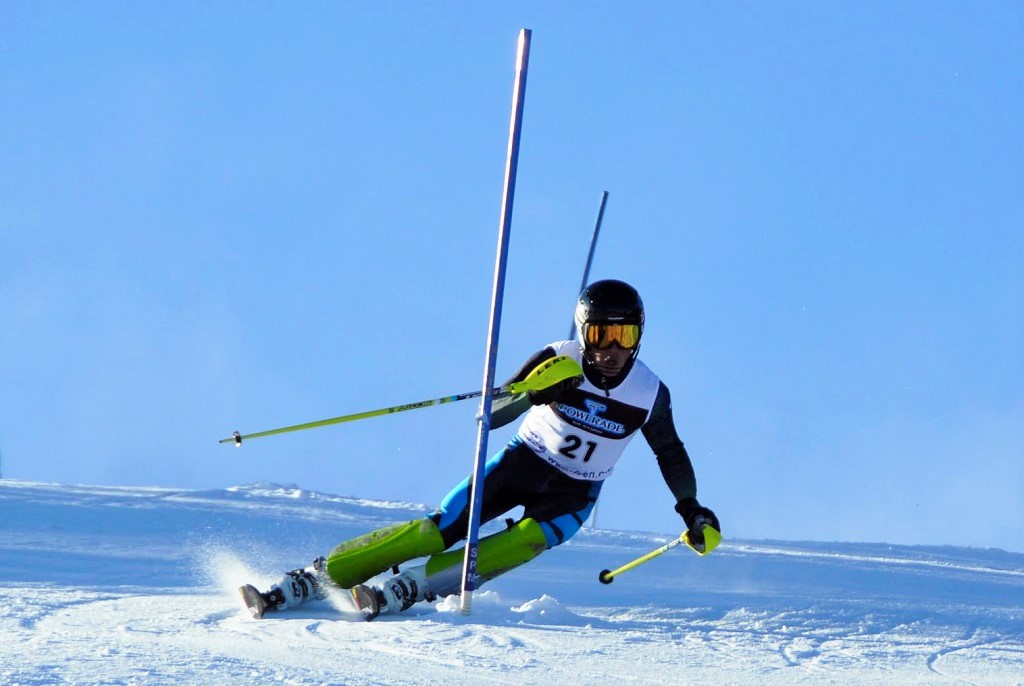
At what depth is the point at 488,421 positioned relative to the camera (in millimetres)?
3799

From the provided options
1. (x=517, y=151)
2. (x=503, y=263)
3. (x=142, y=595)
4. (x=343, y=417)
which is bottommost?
(x=142, y=595)

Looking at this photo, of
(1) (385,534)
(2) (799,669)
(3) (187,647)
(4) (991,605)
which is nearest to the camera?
(3) (187,647)

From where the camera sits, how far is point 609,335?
396 centimetres

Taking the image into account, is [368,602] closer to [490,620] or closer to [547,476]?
[490,620]

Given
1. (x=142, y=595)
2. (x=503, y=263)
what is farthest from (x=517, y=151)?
(x=142, y=595)

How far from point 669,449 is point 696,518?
0.33 m

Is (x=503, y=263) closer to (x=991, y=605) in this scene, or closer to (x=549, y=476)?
(x=549, y=476)

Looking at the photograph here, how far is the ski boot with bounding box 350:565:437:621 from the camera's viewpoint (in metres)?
3.63

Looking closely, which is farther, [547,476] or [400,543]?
[547,476]

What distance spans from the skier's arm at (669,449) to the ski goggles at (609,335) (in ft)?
1.12

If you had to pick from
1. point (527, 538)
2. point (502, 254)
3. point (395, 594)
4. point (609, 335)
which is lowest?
point (395, 594)

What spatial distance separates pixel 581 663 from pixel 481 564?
1.05 metres

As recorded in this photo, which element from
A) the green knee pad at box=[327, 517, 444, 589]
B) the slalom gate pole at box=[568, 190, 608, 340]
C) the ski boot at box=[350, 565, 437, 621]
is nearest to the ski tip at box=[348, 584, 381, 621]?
the ski boot at box=[350, 565, 437, 621]

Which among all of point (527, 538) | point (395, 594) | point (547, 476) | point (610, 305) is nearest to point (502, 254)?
point (610, 305)
